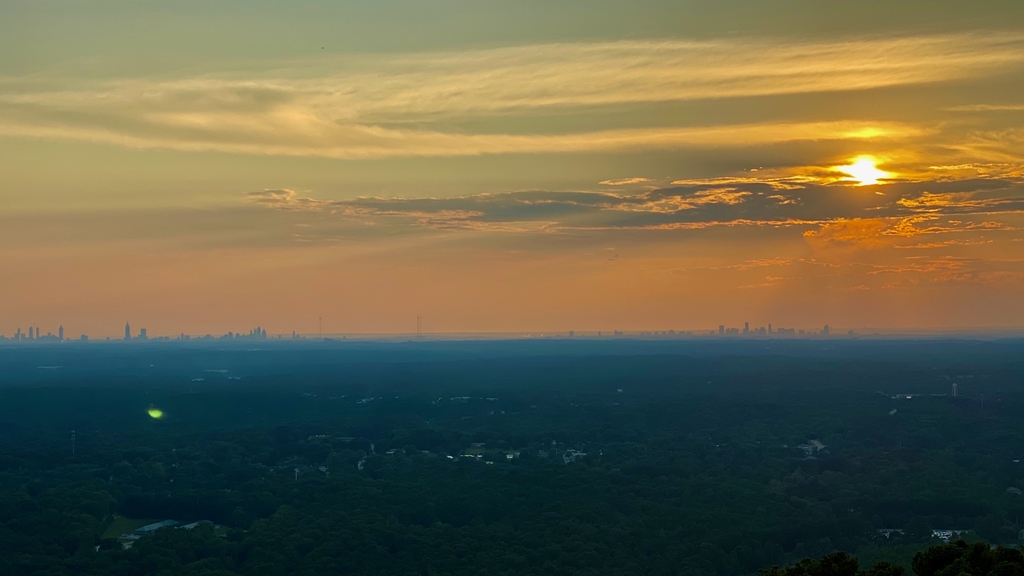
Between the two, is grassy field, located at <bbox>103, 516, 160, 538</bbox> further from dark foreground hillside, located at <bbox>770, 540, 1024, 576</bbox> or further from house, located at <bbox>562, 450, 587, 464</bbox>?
dark foreground hillside, located at <bbox>770, 540, 1024, 576</bbox>

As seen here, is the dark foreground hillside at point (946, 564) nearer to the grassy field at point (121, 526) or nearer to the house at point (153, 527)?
the house at point (153, 527)

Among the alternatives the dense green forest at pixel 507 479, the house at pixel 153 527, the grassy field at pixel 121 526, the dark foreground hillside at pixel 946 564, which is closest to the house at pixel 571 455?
the dense green forest at pixel 507 479

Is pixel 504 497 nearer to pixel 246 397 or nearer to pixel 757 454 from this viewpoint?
pixel 757 454

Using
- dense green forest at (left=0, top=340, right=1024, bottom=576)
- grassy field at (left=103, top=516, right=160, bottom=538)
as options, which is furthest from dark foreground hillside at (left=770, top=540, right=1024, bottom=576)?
grassy field at (left=103, top=516, right=160, bottom=538)

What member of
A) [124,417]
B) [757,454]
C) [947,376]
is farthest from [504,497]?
[947,376]

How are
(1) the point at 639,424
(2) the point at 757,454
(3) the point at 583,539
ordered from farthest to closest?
1. (1) the point at 639,424
2. (2) the point at 757,454
3. (3) the point at 583,539

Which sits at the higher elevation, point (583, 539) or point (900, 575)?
point (900, 575)
